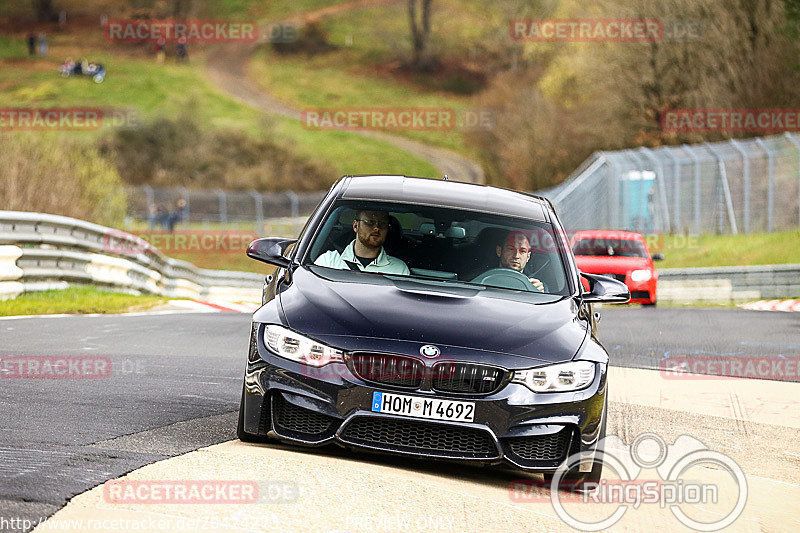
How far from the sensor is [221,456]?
21.8ft

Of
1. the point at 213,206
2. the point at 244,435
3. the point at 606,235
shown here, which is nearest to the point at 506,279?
the point at 244,435

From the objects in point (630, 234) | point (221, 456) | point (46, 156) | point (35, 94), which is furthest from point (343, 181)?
point (35, 94)

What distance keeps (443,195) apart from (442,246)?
45cm

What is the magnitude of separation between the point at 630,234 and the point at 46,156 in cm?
1414

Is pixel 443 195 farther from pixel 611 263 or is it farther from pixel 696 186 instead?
pixel 696 186

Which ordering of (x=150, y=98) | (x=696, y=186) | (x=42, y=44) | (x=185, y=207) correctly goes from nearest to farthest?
(x=696, y=186) → (x=185, y=207) → (x=150, y=98) → (x=42, y=44)

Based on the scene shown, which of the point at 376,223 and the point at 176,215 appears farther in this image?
the point at 176,215

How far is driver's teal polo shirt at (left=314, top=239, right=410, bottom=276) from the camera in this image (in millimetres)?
7906

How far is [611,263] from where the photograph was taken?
→ 22.9 m

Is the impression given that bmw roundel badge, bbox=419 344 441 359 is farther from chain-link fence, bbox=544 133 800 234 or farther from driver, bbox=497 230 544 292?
chain-link fence, bbox=544 133 800 234

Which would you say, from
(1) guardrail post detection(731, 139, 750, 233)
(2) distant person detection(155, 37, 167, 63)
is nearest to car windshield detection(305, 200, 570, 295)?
(1) guardrail post detection(731, 139, 750, 233)

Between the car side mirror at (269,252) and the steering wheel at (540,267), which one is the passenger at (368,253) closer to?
the car side mirror at (269,252)

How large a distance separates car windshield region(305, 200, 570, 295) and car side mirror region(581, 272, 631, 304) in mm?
165

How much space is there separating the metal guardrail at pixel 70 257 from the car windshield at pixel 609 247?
759cm
